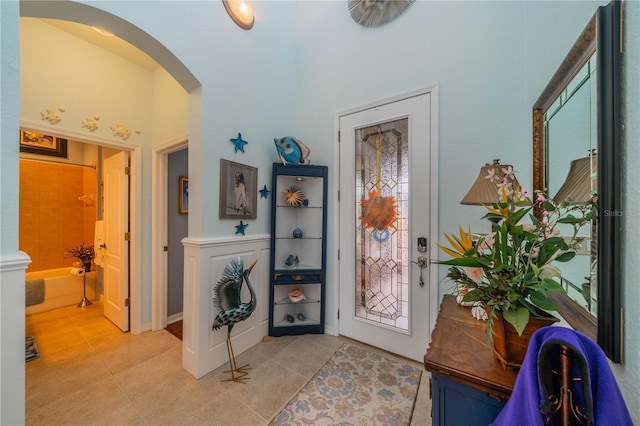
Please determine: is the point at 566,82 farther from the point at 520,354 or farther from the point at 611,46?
the point at 520,354

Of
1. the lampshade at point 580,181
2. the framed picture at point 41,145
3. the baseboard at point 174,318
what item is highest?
the framed picture at point 41,145

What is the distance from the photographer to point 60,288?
326cm

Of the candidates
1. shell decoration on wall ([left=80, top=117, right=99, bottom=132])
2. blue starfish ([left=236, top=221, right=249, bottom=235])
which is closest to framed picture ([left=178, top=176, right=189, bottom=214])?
shell decoration on wall ([left=80, top=117, right=99, bottom=132])

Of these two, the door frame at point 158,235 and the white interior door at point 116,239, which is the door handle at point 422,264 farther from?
Result: the white interior door at point 116,239

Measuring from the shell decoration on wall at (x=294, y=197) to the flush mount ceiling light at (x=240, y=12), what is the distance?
64.0 inches

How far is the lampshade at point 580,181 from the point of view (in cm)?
78

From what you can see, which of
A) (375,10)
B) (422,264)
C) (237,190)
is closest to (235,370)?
(237,190)

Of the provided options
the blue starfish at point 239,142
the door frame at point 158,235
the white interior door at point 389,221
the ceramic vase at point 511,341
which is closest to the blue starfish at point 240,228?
the blue starfish at point 239,142

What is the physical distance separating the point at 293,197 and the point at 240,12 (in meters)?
1.82

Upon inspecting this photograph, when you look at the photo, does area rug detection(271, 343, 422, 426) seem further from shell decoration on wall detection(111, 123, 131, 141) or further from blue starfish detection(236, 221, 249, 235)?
shell decoration on wall detection(111, 123, 131, 141)

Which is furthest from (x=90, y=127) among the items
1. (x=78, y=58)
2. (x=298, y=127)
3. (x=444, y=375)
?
(x=444, y=375)

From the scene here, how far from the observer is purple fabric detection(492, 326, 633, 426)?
18.6 inches

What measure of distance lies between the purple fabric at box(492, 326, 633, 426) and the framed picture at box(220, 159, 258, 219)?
203 centimetres

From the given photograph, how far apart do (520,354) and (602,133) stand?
69 centimetres
